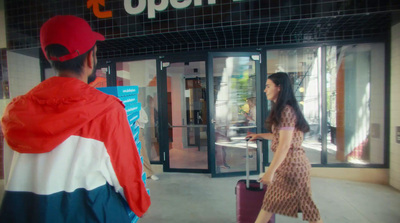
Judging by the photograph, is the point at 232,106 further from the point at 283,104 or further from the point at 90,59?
the point at 90,59

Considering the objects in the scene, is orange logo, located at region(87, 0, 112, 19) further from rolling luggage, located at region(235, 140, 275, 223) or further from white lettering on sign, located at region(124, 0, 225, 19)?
rolling luggage, located at region(235, 140, 275, 223)

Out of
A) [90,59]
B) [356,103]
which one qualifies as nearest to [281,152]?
[90,59]

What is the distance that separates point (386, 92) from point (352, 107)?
1.67ft

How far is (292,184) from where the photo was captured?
1.83 meters

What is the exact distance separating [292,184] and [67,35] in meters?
1.82

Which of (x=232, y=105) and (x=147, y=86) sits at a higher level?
(x=147, y=86)

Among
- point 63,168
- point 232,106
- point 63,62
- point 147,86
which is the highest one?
point 147,86

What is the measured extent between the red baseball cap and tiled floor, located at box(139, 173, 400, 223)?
7.53 feet

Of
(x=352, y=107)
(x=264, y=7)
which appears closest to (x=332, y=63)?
(x=352, y=107)

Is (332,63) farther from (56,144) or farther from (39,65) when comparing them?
(39,65)

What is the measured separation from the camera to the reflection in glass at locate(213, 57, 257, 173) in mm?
4105

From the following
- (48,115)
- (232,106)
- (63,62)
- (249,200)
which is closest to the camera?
(48,115)

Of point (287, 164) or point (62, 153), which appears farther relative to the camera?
point (287, 164)

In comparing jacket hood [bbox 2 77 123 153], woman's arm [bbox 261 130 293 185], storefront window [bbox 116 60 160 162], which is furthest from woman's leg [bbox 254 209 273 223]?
storefront window [bbox 116 60 160 162]
